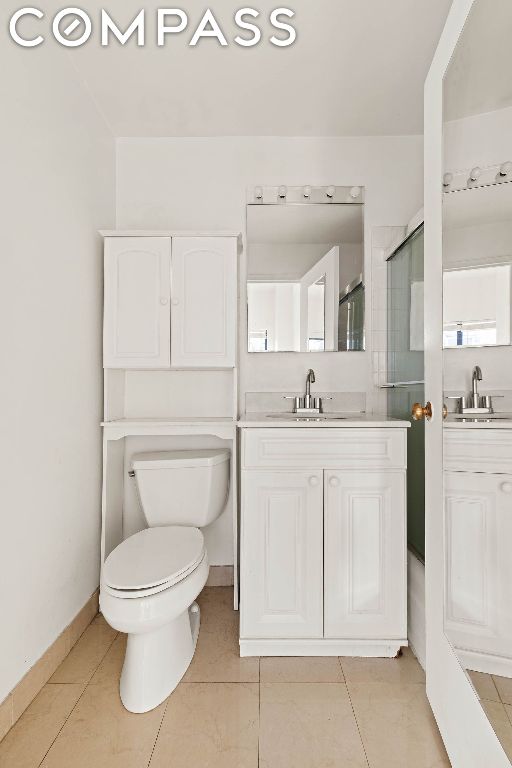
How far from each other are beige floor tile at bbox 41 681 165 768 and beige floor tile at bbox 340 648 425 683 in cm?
68

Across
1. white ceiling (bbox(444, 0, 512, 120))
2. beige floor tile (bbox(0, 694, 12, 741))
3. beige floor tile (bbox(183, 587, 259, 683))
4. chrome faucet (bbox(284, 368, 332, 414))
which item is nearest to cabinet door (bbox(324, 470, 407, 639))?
beige floor tile (bbox(183, 587, 259, 683))

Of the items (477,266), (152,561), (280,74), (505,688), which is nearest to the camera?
(505,688)

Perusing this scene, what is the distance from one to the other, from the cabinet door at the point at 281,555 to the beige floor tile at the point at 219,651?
112 millimetres

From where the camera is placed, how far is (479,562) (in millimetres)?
1050

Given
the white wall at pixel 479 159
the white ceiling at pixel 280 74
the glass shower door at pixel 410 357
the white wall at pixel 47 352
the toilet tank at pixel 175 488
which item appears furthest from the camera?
the toilet tank at pixel 175 488

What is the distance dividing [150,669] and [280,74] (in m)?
2.30

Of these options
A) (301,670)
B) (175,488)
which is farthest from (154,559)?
(301,670)

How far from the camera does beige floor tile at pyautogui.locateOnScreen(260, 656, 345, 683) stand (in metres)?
1.61

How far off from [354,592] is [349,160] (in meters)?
2.04

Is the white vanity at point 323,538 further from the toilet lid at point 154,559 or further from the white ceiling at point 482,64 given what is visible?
the white ceiling at point 482,64

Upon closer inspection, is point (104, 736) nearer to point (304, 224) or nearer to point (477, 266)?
point (477, 266)

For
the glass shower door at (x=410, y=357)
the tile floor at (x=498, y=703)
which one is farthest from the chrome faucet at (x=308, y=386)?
the tile floor at (x=498, y=703)

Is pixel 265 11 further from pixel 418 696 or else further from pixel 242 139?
pixel 418 696

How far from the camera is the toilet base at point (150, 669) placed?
146 centimetres
